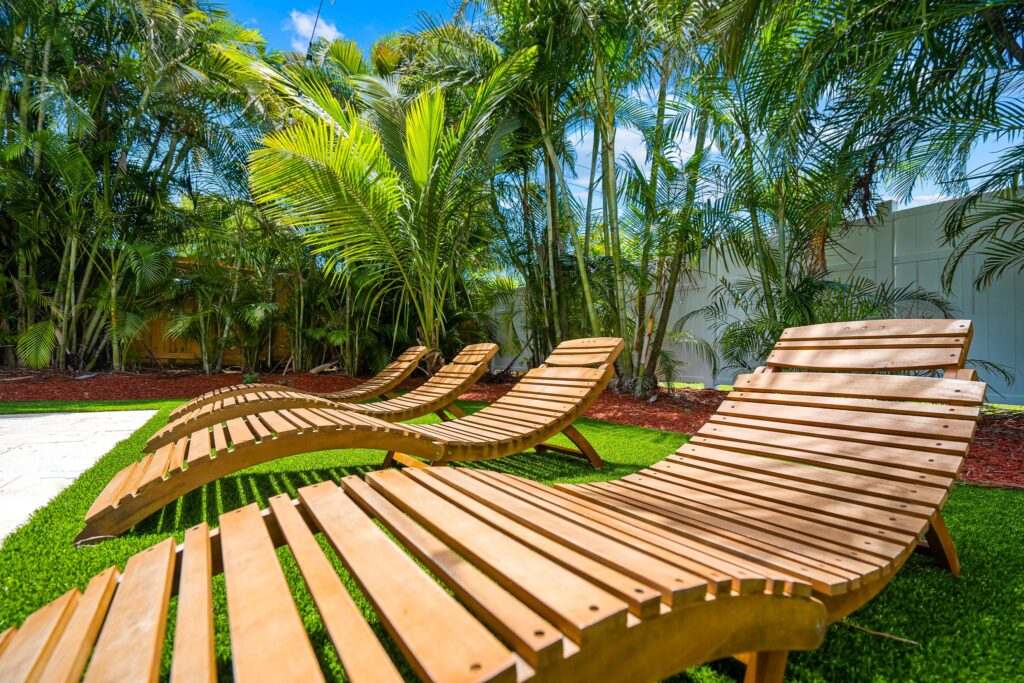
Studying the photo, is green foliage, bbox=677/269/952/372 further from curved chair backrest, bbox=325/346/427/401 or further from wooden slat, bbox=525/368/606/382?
curved chair backrest, bbox=325/346/427/401

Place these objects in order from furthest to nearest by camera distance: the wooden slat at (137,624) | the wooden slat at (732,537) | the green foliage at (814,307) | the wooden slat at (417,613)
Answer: the green foliage at (814,307), the wooden slat at (732,537), the wooden slat at (137,624), the wooden slat at (417,613)

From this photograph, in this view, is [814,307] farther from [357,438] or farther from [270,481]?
[270,481]

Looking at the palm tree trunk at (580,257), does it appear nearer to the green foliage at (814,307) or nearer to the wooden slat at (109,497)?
the green foliage at (814,307)

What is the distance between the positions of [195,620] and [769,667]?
1.23 m

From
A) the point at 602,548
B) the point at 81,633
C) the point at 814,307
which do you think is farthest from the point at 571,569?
the point at 814,307

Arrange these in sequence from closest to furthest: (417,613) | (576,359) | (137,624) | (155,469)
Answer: (417,613) → (137,624) → (155,469) → (576,359)

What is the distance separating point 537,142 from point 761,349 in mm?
3644

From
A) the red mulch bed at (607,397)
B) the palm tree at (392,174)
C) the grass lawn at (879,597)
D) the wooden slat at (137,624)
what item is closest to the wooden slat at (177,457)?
the grass lawn at (879,597)

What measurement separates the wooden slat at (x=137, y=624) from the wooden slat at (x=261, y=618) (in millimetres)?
126

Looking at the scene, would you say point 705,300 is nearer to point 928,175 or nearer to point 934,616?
point 928,175

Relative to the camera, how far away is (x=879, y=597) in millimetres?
1860

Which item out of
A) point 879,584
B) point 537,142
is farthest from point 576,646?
point 537,142

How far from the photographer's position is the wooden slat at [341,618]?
2.71 ft

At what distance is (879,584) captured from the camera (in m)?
1.38
